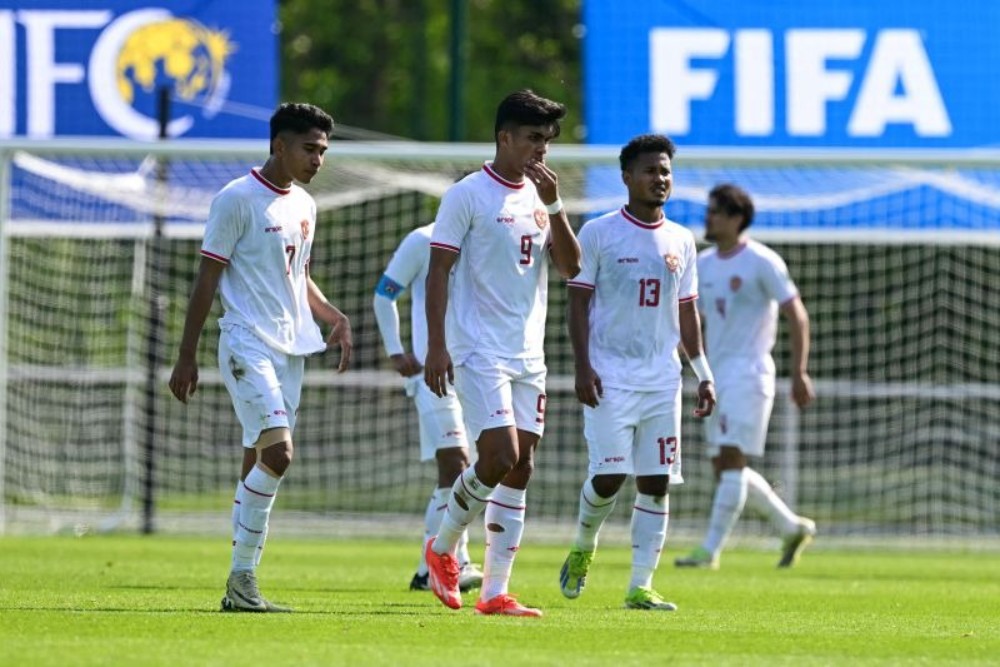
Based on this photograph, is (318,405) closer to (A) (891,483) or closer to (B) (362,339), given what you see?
(B) (362,339)

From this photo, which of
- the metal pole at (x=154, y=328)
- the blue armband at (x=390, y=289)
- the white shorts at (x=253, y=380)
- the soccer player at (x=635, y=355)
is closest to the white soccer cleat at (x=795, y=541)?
the blue armband at (x=390, y=289)

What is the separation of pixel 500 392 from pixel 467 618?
1047mm

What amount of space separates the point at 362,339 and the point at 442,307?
1253 centimetres

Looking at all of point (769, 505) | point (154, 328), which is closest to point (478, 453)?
point (769, 505)

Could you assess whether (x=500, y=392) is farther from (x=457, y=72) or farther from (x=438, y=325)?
(x=457, y=72)

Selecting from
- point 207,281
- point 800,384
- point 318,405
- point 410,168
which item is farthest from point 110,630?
point 318,405

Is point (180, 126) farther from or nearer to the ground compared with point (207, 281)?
farther from the ground

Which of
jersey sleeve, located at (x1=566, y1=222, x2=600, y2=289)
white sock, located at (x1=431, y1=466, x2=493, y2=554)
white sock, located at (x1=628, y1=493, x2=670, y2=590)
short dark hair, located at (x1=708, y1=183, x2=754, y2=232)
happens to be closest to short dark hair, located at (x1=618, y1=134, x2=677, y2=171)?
jersey sleeve, located at (x1=566, y1=222, x2=600, y2=289)

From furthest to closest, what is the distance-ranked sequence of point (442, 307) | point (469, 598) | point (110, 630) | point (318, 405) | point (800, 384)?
point (318, 405) → point (800, 384) → point (469, 598) → point (442, 307) → point (110, 630)

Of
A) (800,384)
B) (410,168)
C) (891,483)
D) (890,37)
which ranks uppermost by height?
(890,37)

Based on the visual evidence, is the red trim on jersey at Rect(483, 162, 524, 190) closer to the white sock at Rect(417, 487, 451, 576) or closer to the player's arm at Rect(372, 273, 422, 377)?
the player's arm at Rect(372, 273, 422, 377)

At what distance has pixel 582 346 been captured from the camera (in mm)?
9461

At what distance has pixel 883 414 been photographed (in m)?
20.7

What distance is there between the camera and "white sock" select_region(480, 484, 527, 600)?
8977mm
